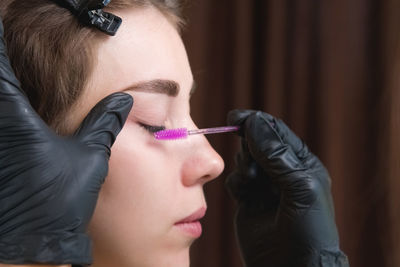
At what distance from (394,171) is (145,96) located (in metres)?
0.89

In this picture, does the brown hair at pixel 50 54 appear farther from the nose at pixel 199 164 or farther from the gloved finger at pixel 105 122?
the nose at pixel 199 164

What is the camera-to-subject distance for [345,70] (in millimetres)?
1656

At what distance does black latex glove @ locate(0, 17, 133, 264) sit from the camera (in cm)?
75

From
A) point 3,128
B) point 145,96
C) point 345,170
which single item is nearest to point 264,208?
point 345,170

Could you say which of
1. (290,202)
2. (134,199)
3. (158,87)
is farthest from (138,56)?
(290,202)

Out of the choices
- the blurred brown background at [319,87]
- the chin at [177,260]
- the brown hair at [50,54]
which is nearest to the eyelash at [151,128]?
the brown hair at [50,54]

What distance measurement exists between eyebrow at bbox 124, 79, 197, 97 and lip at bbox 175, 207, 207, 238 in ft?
0.84

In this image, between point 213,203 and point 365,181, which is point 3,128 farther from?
point 365,181

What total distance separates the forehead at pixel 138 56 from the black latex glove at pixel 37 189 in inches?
7.9

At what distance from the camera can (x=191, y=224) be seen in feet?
3.35

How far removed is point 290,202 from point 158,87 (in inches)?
19.2

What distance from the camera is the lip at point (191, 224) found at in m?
1.00

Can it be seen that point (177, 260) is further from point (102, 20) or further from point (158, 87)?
point (102, 20)

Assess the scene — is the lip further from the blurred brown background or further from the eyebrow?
the blurred brown background
